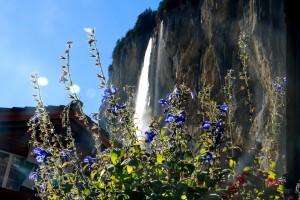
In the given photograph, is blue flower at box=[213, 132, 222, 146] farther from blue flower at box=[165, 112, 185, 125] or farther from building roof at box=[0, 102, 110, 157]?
building roof at box=[0, 102, 110, 157]

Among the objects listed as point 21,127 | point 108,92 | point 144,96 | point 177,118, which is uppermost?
point 144,96

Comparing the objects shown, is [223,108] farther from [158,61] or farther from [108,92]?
[158,61]

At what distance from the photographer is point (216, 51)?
36.3 metres

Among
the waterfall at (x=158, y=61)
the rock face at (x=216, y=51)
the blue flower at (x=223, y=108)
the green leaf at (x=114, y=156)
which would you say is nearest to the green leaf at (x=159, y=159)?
the green leaf at (x=114, y=156)

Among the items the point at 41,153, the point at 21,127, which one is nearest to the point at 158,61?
the point at 21,127

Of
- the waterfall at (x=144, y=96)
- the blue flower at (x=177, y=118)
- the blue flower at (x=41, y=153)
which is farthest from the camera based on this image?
the waterfall at (x=144, y=96)

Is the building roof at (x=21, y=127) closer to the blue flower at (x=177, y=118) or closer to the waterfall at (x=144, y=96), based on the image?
the blue flower at (x=177, y=118)

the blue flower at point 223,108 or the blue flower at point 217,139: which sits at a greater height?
the blue flower at point 223,108

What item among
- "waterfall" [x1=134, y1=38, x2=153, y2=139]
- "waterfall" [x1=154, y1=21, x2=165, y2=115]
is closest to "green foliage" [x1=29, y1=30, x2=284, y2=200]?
"waterfall" [x1=154, y1=21, x2=165, y2=115]

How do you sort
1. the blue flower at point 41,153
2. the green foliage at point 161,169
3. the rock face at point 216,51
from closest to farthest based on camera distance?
the green foliage at point 161,169
the blue flower at point 41,153
the rock face at point 216,51

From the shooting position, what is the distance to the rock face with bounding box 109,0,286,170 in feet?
95.8

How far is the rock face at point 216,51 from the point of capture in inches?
1149

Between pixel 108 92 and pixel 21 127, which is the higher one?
pixel 21 127

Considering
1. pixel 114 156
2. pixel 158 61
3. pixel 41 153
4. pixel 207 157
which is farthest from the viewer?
pixel 158 61
